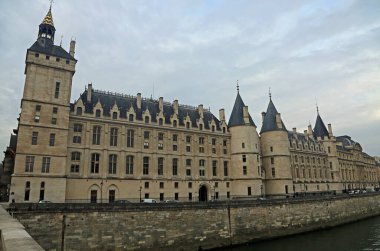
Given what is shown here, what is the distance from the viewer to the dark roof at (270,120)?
59812 millimetres

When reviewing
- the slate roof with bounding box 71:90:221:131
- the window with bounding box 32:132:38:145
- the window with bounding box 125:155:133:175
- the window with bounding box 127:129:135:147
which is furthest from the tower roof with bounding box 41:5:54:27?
the window with bounding box 125:155:133:175

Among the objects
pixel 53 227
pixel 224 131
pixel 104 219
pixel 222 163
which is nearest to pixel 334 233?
pixel 222 163

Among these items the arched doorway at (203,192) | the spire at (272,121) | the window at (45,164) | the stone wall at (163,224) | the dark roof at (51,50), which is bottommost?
the stone wall at (163,224)

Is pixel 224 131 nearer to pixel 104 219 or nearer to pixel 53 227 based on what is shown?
pixel 104 219

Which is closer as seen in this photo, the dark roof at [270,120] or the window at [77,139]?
the window at [77,139]

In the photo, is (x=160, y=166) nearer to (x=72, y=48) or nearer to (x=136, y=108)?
(x=136, y=108)

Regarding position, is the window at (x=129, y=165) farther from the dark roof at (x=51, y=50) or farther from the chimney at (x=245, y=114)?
the chimney at (x=245, y=114)

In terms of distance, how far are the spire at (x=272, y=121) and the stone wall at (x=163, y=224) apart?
63.6 feet

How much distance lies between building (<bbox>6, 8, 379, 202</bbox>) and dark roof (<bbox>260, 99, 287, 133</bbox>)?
0.22 meters

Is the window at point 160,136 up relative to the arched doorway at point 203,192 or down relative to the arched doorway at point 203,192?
up

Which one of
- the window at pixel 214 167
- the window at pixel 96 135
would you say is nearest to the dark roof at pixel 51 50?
the window at pixel 96 135

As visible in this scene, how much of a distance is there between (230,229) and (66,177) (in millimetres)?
22396

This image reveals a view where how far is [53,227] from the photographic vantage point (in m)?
24.0

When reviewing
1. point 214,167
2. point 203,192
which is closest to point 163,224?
point 203,192
